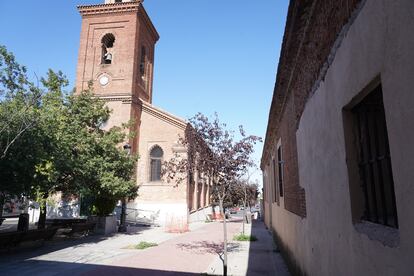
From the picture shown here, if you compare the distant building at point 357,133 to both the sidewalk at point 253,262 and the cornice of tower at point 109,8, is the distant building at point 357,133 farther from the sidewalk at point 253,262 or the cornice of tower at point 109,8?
the cornice of tower at point 109,8

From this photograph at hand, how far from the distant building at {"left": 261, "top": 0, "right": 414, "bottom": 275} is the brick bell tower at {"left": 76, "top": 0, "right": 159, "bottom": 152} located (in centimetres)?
2382

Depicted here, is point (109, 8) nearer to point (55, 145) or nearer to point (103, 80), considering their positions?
point (103, 80)

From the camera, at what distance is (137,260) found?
36.6 ft

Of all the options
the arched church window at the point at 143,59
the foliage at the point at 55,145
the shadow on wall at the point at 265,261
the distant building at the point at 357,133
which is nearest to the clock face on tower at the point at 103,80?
the arched church window at the point at 143,59

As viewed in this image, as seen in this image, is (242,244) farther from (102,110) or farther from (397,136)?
(397,136)

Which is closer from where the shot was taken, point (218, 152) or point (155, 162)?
point (218, 152)

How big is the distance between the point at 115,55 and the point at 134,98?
432cm

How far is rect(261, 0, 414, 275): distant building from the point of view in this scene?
84.5 inches

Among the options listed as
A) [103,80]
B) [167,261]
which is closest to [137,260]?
[167,261]

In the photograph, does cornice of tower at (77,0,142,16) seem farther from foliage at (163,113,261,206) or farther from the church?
foliage at (163,113,261,206)

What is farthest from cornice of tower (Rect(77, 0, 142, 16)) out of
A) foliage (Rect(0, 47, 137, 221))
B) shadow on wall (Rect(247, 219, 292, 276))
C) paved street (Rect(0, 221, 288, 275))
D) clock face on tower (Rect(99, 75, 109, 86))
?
shadow on wall (Rect(247, 219, 292, 276))

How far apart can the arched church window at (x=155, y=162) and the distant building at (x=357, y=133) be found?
23114 mm

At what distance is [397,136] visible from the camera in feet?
7.25

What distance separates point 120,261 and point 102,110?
8.85 metres
